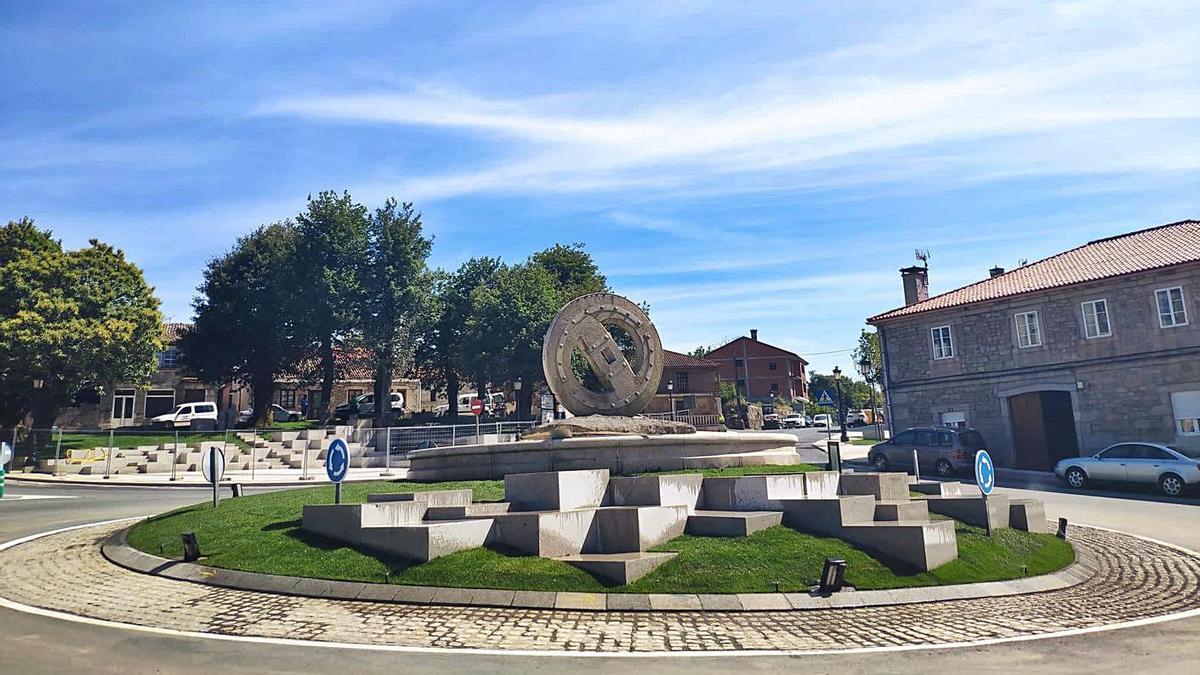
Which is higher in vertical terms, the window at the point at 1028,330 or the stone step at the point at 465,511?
the window at the point at 1028,330

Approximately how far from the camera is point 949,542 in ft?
30.7

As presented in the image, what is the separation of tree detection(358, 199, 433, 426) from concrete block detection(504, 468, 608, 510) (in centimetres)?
3127

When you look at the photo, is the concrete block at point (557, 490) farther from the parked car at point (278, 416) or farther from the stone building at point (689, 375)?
the stone building at point (689, 375)

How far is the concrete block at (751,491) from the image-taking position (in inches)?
415

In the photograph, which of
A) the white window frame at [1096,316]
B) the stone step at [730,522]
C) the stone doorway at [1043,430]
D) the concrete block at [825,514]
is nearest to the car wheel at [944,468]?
the stone doorway at [1043,430]

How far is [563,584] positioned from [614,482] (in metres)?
2.81

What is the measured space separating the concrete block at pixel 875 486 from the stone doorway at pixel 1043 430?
65.8 feet

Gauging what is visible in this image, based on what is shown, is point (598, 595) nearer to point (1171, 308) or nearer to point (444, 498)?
point (444, 498)

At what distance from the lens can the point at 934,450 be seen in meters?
23.8

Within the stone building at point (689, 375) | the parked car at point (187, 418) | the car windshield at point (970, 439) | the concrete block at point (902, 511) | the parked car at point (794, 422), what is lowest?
the concrete block at point (902, 511)

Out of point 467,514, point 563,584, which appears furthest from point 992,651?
point 467,514

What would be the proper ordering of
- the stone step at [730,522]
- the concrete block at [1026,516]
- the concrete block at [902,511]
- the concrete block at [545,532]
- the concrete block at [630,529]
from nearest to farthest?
1. the concrete block at [545,532]
2. the concrete block at [630,529]
3. the stone step at [730,522]
4. the concrete block at [902,511]
5. the concrete block at [1026,516]

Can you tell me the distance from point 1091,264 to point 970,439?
36.2 ft

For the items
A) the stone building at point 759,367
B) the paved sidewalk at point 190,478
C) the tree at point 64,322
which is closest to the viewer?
the paved sidewalk at point 190,478
